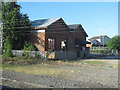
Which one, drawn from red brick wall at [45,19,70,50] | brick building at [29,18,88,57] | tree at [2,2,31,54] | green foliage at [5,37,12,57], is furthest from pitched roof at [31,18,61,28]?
green foliage at [5,37,12,57]

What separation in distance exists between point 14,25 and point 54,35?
6.83m

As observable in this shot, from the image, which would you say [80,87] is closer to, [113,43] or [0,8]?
[0,8]

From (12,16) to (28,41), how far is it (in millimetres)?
4802

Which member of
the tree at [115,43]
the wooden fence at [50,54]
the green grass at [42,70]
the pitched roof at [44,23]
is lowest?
the green grass at [42,70]

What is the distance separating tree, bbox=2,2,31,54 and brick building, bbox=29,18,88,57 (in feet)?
5.30

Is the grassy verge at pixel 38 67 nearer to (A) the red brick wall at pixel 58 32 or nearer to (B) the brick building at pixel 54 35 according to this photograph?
(B) the brick building at pixel 54 35

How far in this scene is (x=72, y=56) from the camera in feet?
85.0

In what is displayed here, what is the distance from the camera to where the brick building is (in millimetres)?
23734

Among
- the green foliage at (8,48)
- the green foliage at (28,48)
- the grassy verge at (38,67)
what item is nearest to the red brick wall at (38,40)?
the green foliage at (28,48)

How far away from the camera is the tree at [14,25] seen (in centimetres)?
2282

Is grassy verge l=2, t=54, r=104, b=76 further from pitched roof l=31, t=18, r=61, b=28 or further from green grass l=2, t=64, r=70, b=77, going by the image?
pitched roof l=31, t=18, r=61, b=28

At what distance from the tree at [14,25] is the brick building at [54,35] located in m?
1.62

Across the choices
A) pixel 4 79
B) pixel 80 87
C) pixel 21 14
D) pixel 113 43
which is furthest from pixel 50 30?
pixel 113 43

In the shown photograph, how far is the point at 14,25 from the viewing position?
2261 centimetres
